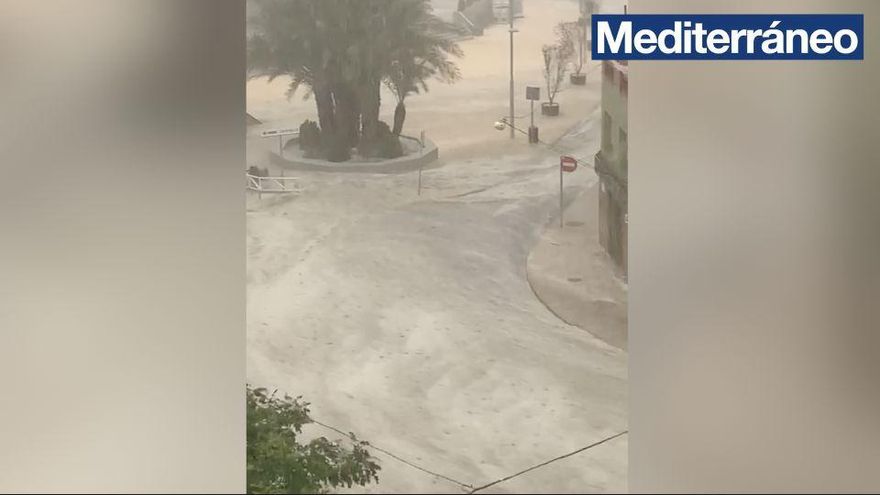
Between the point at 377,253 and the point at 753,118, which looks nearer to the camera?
the point at 753,118

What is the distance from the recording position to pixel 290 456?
84.6 inches

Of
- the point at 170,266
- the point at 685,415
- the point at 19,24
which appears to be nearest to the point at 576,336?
the point at 685,415

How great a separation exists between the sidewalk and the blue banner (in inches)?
14.0

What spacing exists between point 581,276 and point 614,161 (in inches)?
11.0

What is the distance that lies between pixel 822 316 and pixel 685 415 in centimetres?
38

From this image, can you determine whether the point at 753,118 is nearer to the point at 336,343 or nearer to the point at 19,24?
the point at 336,343

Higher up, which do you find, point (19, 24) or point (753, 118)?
point (19, 24)

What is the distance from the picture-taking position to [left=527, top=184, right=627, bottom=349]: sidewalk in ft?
6.95

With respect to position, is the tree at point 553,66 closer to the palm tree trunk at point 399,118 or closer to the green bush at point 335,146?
the palm tree trunk at point 399,118

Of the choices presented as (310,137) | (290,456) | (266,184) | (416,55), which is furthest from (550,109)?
(290,456)

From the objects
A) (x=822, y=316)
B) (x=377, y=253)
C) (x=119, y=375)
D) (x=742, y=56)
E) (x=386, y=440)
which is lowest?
(x=386, y=440)

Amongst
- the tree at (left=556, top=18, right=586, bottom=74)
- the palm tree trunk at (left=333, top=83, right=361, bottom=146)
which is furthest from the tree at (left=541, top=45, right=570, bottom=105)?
the palm tree trunk at (left=333, top=83, right=361, bottom=146)

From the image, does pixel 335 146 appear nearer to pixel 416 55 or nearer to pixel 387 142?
pixel 387 142

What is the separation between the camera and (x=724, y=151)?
80.7 inches
